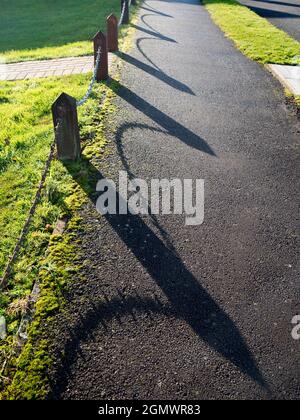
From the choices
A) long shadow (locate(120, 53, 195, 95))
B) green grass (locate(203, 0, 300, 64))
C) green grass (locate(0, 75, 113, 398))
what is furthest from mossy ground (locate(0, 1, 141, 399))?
green grass (locate(203, 0, 300, 64))

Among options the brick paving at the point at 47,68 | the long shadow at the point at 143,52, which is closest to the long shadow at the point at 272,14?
the long shadow at the point at 143,52

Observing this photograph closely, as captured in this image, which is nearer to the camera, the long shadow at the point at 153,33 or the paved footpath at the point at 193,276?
the paved footpath at the point at 193,276

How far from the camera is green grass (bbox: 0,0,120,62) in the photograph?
36.2ft

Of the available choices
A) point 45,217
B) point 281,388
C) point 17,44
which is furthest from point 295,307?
point 17,44

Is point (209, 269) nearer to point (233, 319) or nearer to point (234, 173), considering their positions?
point (233, 319)

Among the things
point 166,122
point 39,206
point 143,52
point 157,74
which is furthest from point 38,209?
point 143,52

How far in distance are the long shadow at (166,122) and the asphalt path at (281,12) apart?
837 cm

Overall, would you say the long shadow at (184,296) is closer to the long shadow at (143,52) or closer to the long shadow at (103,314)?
the long shadow at (103,314)

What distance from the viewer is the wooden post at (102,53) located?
6.66 metres

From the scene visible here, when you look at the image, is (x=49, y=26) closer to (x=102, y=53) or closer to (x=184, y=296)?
(x=102, y=53)

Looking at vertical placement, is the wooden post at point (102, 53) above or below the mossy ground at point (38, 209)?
above

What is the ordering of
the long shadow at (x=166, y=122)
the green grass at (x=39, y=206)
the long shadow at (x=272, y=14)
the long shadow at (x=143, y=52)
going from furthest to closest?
the long shadow at (x=272, y=14) < the long shadow at (x=143, y=52) < the long shadow at (x=166, y=122) < the green grass at (x=39, y=206)

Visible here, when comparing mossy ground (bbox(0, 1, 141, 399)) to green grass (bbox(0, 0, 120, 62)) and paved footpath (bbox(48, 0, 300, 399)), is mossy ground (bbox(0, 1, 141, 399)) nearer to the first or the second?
paved footpath (bbox(48, 0, 300, 399))

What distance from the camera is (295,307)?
3.25m
